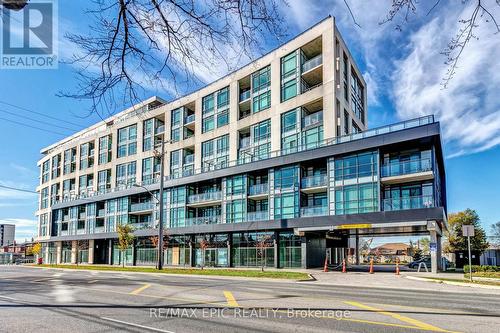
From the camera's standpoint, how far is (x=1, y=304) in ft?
40.3

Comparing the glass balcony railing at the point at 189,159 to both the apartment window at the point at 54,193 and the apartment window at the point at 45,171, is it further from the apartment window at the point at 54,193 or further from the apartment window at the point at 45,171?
the apartment window at the point at 45,171

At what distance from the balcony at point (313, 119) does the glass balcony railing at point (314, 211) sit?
351 inches

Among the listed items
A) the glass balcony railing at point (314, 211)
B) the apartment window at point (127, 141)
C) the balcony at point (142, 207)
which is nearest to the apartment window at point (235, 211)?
the glass balcony railing at point (314, 211)

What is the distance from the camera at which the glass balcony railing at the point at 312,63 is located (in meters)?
41.4

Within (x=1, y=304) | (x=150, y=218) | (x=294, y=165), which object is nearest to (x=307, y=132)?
(x=294, y=165)

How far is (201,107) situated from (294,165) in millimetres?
20538

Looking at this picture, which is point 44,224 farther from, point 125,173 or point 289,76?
point 289,76

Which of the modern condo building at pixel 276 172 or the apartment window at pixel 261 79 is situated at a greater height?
the apartment window at pixel 261 79

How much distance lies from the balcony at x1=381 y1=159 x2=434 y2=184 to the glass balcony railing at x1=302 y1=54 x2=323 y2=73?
13934mm

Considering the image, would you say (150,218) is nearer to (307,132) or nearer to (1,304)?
Answer: (307,132)

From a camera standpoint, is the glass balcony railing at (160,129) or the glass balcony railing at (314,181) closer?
the glass balcony railing at (314,181)

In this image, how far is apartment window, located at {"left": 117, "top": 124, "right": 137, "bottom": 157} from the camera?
63809 mm

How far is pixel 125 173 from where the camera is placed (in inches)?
2522

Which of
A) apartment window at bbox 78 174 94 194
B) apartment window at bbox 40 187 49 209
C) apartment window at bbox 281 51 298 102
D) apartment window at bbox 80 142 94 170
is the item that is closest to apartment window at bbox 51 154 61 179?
apartment window at bbox 40 187 49 209
